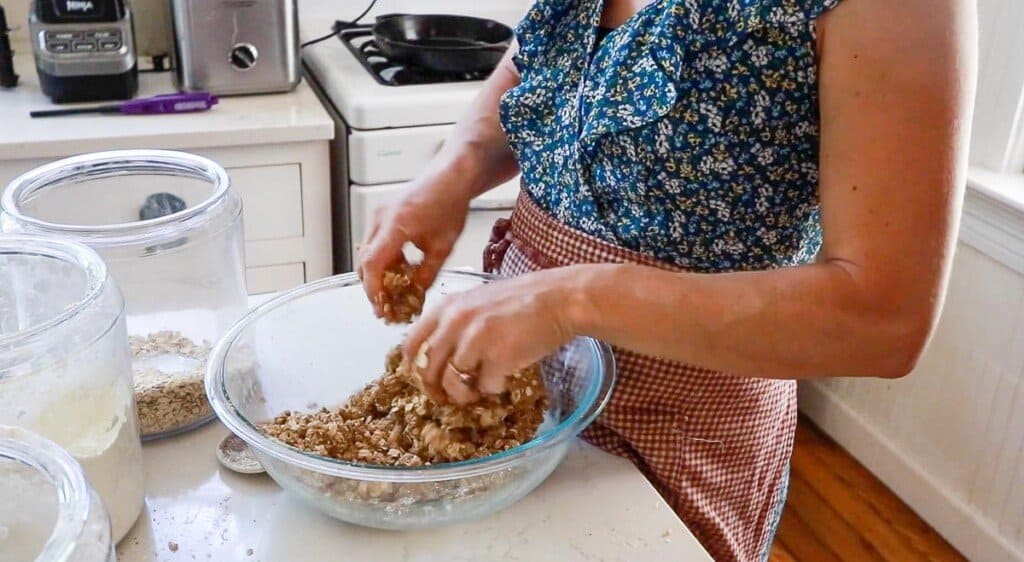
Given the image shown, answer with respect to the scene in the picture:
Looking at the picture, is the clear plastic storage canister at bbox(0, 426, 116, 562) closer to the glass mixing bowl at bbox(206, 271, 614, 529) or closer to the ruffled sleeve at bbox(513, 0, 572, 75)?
the glass mixing bowl at bbox(206, 271, 614, 529)

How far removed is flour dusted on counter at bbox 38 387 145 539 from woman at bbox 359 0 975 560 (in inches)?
8.8

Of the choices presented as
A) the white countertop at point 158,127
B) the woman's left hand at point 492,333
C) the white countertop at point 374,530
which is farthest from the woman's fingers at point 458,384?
the white countertop at point 158,127

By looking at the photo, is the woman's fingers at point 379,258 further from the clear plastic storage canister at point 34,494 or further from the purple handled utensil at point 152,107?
the purple handled utensil at point 152,107

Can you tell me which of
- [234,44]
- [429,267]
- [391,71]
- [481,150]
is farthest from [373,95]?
[429,267]

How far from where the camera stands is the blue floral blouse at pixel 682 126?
0.72 m

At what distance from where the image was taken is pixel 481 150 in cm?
98

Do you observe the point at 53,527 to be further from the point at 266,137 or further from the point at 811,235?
the point at 266,137

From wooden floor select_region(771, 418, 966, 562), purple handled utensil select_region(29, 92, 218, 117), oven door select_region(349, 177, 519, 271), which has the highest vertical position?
purple handled utensil select_region(29, 92, 218, 117)

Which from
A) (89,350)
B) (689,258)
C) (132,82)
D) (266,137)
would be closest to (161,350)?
(89,350)

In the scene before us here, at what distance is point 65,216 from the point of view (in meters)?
0.86

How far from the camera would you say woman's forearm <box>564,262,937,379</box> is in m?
0.66

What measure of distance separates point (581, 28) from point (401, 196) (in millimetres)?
233

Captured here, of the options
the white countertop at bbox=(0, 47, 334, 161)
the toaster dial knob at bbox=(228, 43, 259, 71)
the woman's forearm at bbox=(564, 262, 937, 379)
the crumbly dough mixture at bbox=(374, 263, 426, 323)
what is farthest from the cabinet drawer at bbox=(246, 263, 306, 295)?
the woman's forearm at bbox=(564, 262, 937, 379)

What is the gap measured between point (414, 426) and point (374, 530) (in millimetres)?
88
